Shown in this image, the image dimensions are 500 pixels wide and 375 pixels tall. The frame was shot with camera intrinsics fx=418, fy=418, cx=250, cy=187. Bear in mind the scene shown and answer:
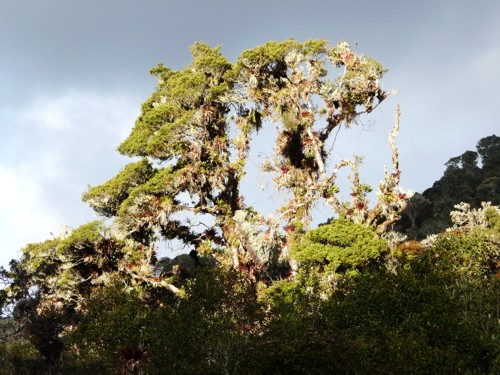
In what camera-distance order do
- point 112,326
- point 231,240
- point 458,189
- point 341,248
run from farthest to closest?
1. point 458,189
2. point 231,240
3. point 341,248
4. point 112,326

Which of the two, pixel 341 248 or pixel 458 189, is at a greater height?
pixel 458 189

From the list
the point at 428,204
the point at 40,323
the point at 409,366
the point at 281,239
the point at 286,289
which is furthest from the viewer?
the point at 428,204

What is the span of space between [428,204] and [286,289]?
49179 mm

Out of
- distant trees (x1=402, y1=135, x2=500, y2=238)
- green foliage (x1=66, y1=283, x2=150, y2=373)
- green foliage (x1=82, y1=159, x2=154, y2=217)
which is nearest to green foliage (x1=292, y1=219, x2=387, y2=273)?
green foliage (x1=66, y1=283, x2=150, y2=373)

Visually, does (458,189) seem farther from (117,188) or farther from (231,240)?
(117,188)

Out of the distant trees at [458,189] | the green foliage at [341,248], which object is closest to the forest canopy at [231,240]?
the green foliage at [341,248]

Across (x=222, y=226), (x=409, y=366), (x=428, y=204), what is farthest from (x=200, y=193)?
(x=428, y=204)

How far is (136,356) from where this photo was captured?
16.6 m

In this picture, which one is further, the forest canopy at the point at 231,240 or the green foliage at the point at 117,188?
the green foliage at the point at 117,188

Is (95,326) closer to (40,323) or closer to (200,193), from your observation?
(40,323)

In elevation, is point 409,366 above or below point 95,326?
below

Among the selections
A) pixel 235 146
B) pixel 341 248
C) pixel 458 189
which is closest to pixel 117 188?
pixel 235 146

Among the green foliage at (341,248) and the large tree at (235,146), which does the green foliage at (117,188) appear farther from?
the green foliage at (341,248)

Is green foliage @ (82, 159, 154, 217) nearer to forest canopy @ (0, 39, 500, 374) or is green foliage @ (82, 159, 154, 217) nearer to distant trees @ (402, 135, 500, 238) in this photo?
forest canopy @ (0, 39, 500, 374)
